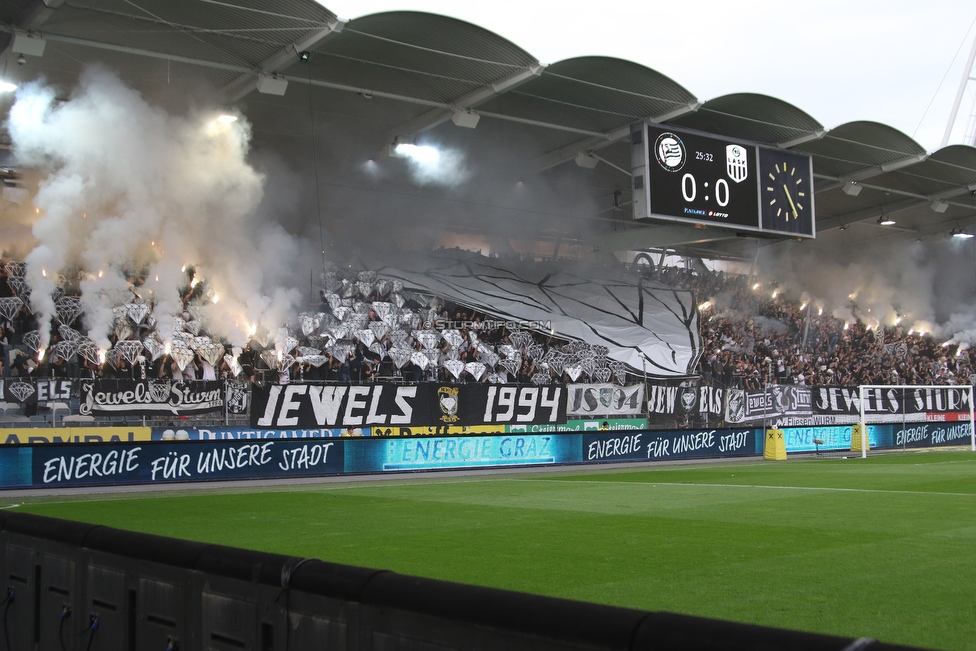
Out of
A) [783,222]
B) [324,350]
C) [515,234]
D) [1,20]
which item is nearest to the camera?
[1,20]

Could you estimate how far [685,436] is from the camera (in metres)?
27.9

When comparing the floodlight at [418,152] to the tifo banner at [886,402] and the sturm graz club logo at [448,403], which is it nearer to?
the sturm graz club logo at [448,403]

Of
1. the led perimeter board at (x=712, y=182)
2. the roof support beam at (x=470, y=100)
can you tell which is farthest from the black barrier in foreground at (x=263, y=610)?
the roof support beam at (x=470, y=100)

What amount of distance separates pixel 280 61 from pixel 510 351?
12443 mm

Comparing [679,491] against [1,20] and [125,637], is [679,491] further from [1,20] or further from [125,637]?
[1,20]

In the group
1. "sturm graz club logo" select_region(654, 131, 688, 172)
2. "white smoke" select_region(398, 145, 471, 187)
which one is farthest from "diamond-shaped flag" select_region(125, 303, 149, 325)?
"sturm graz club logo" select_region(654, 131, 688, 172)

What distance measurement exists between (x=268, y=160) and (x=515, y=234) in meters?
11.5

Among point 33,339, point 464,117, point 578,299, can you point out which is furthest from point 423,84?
point 578,299

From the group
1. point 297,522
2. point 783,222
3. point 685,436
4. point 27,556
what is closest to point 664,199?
point 783,222

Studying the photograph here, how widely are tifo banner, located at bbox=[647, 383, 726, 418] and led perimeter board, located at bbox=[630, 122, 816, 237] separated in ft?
19.0

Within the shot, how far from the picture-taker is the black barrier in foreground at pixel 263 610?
2818 millimetres

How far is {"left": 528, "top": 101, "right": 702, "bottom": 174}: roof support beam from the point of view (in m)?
27.3

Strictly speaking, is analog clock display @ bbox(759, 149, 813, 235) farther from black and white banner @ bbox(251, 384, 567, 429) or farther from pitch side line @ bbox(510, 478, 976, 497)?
pitch side line @ bbox(510, 478, 976, 497)

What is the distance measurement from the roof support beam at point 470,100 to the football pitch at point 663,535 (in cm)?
1129
